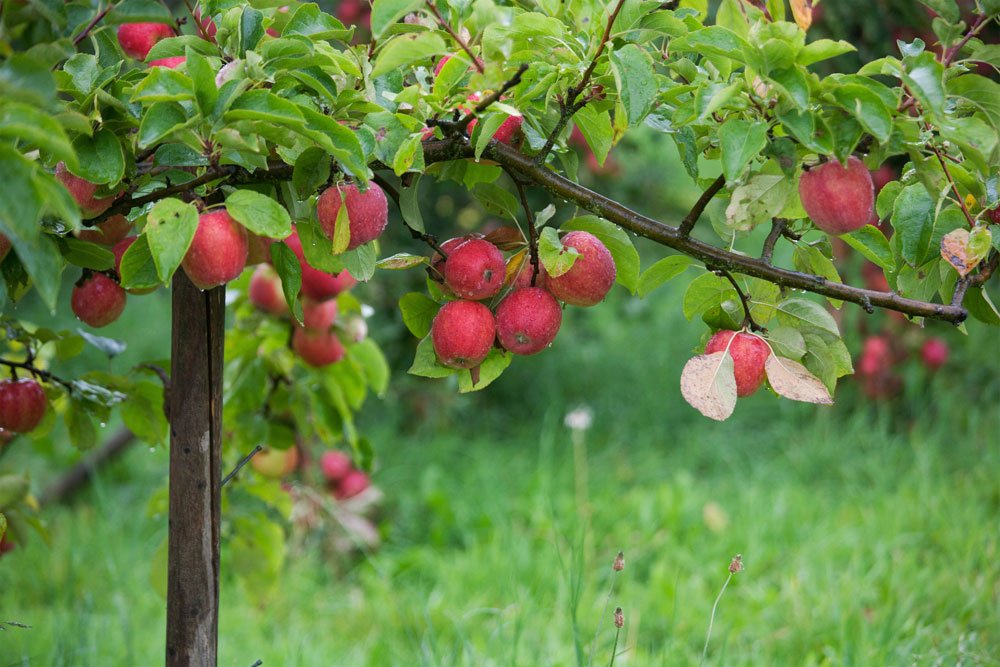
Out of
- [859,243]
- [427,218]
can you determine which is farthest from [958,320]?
[427,218]

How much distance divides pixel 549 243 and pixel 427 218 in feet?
6.95

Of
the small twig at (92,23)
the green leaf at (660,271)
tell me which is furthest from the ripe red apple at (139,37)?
the green leaf at (660,271)

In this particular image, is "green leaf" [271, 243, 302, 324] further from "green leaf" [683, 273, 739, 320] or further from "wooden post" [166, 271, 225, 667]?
"green leaf" [683, 273, 739, 320]

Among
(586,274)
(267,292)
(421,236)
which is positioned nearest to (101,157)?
(421,236)

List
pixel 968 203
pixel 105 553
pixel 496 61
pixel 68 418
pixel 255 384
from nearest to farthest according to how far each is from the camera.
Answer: pixel 496 61 < pixel 968 203 < pixel 68 418 < pixel 255 384 < pixel 105 553

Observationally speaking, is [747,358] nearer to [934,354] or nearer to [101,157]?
[101,157]

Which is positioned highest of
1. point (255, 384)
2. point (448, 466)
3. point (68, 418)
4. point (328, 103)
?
point (328, 103)

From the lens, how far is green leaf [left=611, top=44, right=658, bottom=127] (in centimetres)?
73

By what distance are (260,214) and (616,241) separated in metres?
0.36

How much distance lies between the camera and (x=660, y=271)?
921 mm

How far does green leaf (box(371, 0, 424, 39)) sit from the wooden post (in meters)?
0.41

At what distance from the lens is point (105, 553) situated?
2.14m

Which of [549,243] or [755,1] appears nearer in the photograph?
[549,243]

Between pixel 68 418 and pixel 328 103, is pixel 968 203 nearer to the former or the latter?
pixel 328 103
